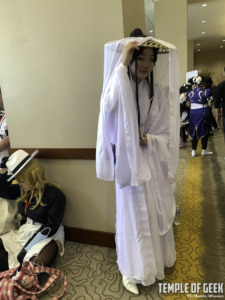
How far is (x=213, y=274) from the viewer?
156cm

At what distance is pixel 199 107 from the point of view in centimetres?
395

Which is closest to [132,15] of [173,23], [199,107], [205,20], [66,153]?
[66,153]

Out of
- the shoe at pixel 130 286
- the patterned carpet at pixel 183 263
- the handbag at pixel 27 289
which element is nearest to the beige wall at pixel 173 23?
the patterned carpet at pixel 183 263

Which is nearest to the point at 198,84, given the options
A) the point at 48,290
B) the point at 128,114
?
the point at 128,114

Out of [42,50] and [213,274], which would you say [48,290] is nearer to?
[213,274]

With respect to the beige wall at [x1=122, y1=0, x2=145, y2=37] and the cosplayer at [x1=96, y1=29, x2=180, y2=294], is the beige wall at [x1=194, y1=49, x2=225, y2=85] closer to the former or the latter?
the beige wall at [x1=122, y1=0, x2=145, y2=37]

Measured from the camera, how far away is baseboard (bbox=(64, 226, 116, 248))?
190 cm

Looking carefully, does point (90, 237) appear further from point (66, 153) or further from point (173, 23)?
point (173, 23)

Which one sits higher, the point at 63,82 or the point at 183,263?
the point at 63,82

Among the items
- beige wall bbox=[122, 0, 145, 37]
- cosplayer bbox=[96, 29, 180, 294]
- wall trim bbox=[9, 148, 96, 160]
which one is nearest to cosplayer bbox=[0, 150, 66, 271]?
wall trim bbox=[9, 148, 96, 160]

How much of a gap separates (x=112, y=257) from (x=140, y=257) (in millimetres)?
539

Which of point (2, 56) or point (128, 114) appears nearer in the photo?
point (128, 114)

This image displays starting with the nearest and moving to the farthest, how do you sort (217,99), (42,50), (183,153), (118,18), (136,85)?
(136,85), (118,18), (42,50), (217,99), (183,153)

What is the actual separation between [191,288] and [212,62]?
15161 mm
